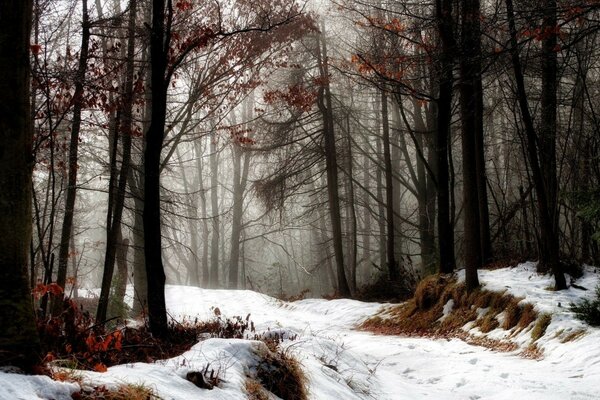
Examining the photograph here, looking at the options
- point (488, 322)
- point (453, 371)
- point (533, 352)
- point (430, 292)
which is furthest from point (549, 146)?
point (453, 371)

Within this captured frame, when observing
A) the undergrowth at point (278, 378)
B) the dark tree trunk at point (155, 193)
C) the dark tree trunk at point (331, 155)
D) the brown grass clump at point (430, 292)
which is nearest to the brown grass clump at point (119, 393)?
the undergrowth at point (278, 378)

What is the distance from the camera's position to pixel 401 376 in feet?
22.7

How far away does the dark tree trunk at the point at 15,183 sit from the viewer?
3.07 m

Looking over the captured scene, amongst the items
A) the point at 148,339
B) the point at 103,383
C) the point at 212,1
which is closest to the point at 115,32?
the point at 212,1

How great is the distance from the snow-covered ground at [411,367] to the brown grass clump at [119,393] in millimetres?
64

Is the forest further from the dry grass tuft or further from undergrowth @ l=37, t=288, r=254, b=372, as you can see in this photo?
the dry grass tuft

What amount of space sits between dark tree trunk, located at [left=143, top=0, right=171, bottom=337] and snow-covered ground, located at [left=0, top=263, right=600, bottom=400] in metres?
1.67

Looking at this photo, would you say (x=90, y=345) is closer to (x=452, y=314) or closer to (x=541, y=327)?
(x=541, y=327)

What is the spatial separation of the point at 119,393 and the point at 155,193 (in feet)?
11.8

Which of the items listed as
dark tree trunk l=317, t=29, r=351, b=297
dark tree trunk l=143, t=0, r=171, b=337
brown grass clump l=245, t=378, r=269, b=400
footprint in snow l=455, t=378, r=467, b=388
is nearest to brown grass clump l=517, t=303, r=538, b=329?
footprint in snow l=455, t=378, r=467, b=388

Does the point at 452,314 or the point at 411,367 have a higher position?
the point at 452,314

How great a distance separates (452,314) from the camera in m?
10.3

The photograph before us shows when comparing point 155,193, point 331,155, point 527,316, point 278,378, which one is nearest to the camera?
point 278,378

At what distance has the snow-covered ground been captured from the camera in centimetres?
352
